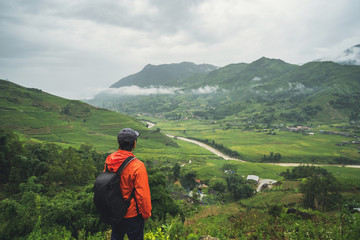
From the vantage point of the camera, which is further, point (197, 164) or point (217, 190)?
point (197, 164)

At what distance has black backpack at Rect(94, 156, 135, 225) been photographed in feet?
10.6

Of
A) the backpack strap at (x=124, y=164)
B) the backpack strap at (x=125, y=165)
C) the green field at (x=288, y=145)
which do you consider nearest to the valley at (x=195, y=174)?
the green field at (x=288, y=145)

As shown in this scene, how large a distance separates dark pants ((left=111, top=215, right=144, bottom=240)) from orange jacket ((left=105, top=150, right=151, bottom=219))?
0.16 m

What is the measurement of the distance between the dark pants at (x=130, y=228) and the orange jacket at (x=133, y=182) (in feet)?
0.52

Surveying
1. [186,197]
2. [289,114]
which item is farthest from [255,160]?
[289,114]

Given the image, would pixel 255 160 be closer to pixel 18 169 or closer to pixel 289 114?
pixel 18 169

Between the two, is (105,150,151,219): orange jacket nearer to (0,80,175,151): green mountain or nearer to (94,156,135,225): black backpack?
(94,156,135,225): black backpack

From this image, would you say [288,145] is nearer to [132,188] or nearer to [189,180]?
[189,180]

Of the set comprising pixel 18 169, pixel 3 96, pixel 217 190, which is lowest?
pixel 217 190

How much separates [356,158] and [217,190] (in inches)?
2522

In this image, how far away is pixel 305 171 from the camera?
49.4 meters

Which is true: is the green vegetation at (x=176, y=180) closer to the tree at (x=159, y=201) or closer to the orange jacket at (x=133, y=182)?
the tree at (x=159, y=201)

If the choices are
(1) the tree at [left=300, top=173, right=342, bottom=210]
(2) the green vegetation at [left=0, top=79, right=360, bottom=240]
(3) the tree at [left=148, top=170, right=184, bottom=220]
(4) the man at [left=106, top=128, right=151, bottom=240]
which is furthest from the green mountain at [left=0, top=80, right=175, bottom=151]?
(4) the man at [left=106, top=128, right=151, bottom=240]

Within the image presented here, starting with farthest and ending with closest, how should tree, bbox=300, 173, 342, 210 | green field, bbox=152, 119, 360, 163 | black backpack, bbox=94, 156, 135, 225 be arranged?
green field, bbox=152, 119, 360, 163
tree, bbox=300, 173, 342, 210
black backpack, bbox=94, 156, 135, 225
